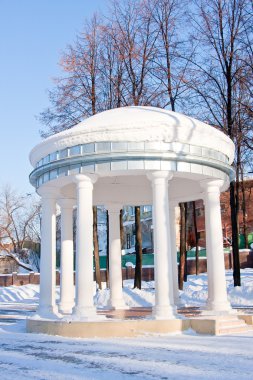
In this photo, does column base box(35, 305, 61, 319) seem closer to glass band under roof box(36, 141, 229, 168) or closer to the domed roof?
glass band under roof box(36, 141, 229, 168)

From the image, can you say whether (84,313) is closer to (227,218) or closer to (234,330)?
(234,330)

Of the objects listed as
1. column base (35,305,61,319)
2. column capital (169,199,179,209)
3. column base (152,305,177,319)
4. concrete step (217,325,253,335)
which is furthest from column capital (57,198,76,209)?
concrete step (217,325,253,335)

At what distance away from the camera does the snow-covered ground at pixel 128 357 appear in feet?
25.6

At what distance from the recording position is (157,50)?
28.6 metres

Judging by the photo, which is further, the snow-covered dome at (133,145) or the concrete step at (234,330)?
the snow-covered dome at (133,145)

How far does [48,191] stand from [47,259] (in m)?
2.31

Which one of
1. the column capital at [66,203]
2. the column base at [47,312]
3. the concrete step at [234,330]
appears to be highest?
the column capital at [66,203]

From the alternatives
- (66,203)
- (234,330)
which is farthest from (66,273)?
(234,330)

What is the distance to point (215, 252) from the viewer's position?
1500cm

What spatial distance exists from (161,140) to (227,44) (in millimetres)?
15034

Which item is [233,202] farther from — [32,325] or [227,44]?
[32,325]

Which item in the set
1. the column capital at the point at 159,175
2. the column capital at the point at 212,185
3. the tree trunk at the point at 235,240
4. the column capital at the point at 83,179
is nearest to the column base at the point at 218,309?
the column capital at the point at 212,185

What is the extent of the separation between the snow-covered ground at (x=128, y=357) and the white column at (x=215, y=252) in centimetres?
226

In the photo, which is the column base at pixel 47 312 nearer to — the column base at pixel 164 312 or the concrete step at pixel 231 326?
the column base at pixel 164 312
